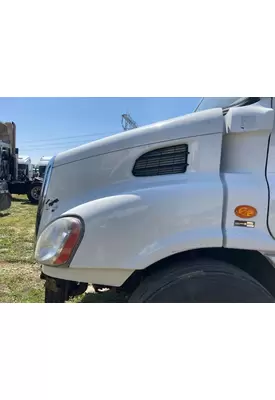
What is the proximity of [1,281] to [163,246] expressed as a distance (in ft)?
10.9

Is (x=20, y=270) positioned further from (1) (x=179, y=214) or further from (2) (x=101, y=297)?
(1) (x=179, y=214)

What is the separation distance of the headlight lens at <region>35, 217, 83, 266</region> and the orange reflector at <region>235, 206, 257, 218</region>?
914 millimetres

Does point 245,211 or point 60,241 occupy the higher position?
point 245,211

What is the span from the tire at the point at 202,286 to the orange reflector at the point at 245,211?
32cm

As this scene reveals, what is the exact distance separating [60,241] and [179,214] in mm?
714

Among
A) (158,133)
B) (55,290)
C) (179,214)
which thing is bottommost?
(55,290)

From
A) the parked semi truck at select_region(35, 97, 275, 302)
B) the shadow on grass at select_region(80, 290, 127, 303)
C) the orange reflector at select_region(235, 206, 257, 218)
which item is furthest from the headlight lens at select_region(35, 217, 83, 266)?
the shadow on grass at select_region(80, 290, 127, 303)

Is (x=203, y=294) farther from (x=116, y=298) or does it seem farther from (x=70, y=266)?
(x=116, y=298)

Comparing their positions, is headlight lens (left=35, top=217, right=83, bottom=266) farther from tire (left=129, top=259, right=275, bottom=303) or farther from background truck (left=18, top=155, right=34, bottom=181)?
background truck (left=18, top=155, right=34, bottom=181)

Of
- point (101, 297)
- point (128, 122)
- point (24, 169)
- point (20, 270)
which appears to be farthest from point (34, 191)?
point (128, 122)

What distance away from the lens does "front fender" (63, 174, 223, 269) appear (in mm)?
1630

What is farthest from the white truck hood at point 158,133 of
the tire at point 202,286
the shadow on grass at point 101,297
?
the shadow on grass at point 101,297

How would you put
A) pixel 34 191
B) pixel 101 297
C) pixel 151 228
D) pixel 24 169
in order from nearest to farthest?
pixel 151 228 → pixel 101 297 → pixel 34 191 → pixel 24 169

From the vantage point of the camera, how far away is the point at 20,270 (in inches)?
178
